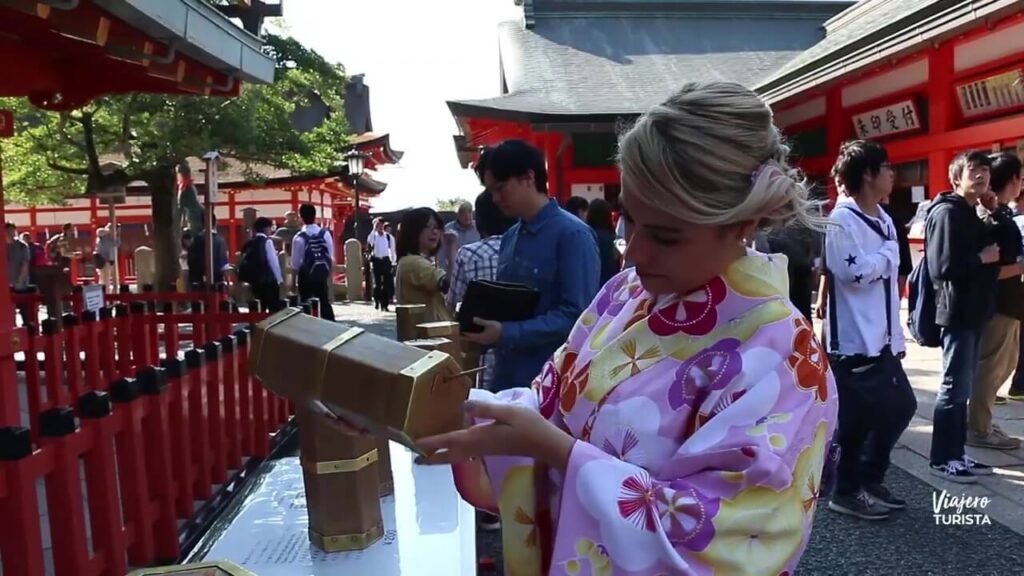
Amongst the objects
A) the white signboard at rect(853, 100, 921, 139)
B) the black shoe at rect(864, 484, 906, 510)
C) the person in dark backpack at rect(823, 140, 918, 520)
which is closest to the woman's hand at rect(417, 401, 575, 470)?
the person in dark backpack at rect(823, 140, 918, 520)

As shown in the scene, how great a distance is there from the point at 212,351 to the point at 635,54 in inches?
585

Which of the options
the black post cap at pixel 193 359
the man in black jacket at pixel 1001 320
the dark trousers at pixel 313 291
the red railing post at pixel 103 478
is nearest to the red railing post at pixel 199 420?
the black post cap at pixel 193 359

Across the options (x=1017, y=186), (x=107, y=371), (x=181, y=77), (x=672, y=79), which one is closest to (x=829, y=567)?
(x=1017, y=186)

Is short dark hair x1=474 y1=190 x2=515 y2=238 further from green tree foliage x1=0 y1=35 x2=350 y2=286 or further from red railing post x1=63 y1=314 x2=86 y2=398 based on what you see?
green tree foliage x1=0 y1=35 x2=350 y2=286

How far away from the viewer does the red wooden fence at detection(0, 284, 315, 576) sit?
6.84ft

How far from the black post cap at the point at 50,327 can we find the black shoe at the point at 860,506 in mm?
5173

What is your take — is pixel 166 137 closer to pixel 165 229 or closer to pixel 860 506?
pixel 165 229

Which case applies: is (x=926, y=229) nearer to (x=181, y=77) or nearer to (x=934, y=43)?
(x=934, y=43)

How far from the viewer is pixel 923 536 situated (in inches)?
143

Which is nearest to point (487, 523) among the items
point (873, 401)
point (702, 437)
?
point (873, 401)

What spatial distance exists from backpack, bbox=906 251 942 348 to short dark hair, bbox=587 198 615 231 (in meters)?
2.24

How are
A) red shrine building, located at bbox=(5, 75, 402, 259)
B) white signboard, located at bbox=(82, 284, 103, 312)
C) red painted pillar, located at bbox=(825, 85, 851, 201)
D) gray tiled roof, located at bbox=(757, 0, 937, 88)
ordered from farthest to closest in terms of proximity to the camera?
red shrine building, located at bbox=(5, 75, 402, 259)
red painted pillar, located at bbox=(825, 85, 851, 201)
gray tiled roof, located at bbox=(757, 0, 937, 88)
white signboard, located at bbox=(82, 284, 103, 312)

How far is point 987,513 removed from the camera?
382 centimetres

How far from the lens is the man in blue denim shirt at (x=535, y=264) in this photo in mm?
2828
